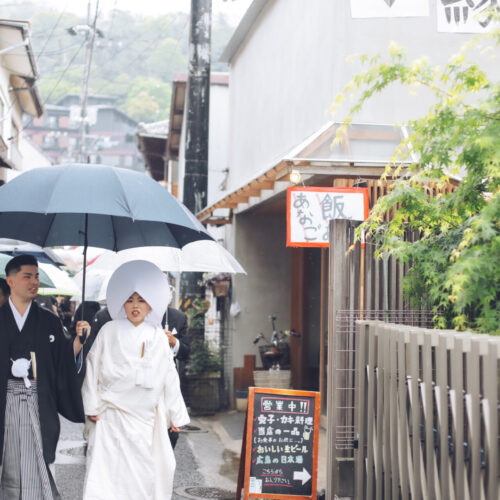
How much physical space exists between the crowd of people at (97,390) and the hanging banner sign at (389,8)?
197 inches

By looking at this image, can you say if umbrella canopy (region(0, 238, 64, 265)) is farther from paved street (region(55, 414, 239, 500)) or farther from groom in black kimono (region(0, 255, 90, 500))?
groom in black kimono (region(0, 255, 90, 500))

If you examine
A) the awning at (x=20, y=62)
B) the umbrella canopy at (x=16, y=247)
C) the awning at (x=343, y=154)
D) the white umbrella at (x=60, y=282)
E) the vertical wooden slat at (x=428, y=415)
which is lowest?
the vertical wooden slat at (x=428, y=415)

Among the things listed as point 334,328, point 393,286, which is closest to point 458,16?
point 393,286

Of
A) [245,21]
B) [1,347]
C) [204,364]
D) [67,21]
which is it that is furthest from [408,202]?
[67,21]

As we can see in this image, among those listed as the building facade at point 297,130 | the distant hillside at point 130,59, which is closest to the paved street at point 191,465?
the building facade at point 297,130

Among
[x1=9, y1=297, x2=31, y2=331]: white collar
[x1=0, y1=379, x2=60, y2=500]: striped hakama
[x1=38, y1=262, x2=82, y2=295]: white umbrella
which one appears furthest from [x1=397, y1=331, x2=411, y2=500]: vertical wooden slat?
[x1=38, y1=262, x2=82, y2=295]: white umbrella

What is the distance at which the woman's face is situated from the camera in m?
5.89

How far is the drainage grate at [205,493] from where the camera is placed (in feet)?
25.6

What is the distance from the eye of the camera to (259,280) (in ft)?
46.2

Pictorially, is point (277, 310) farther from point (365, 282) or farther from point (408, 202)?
point (408, 202)

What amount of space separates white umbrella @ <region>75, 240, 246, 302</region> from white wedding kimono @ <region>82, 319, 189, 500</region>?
143 cm

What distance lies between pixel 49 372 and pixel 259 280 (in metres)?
8.61

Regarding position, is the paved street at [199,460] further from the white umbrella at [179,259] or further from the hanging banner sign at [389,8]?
the hanging banner sign at [389,8]

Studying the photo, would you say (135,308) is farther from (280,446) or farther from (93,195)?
(280,446)
